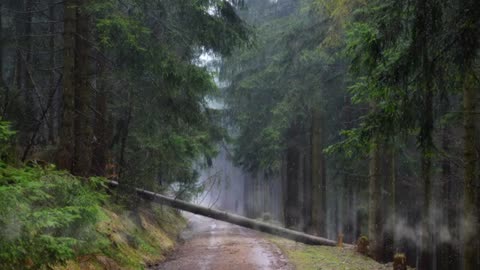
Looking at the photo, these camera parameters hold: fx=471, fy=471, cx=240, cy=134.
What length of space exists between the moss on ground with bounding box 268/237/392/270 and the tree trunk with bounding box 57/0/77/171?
6447 mm

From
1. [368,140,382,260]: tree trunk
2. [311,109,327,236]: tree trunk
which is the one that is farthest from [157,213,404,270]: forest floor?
[311,109,327,236]: tree trunk

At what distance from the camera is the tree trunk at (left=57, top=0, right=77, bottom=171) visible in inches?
438

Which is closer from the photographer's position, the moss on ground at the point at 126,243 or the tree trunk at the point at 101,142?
the moss on ground at the point at 126,243

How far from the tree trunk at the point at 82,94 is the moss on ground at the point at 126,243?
1364mm

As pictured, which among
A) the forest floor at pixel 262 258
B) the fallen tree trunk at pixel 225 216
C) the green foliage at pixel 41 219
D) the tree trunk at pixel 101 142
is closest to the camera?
the green foliage at pixel 41 219

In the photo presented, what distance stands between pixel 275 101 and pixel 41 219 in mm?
20047

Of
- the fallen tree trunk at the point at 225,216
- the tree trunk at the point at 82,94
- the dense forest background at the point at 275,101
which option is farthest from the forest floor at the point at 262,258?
the tree trunk at the point at 82,94

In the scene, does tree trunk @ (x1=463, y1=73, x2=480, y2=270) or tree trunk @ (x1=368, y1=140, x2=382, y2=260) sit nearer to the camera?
tree trunk @ (x1=463, y1=73, x2=480, y2=270)

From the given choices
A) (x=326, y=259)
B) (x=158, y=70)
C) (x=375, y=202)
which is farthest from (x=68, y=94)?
(x=375, y=202)

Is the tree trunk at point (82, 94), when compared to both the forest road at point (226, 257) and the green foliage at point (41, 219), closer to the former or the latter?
the forest road at point (226, 257)

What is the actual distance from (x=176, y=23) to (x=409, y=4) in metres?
8.42

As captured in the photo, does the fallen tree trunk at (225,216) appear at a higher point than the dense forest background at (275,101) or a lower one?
lower

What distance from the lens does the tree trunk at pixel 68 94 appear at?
1112cm

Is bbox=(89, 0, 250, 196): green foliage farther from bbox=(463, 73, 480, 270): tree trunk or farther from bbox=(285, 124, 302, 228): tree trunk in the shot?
bbox=(285, 124, 302, 228): tree trunk
